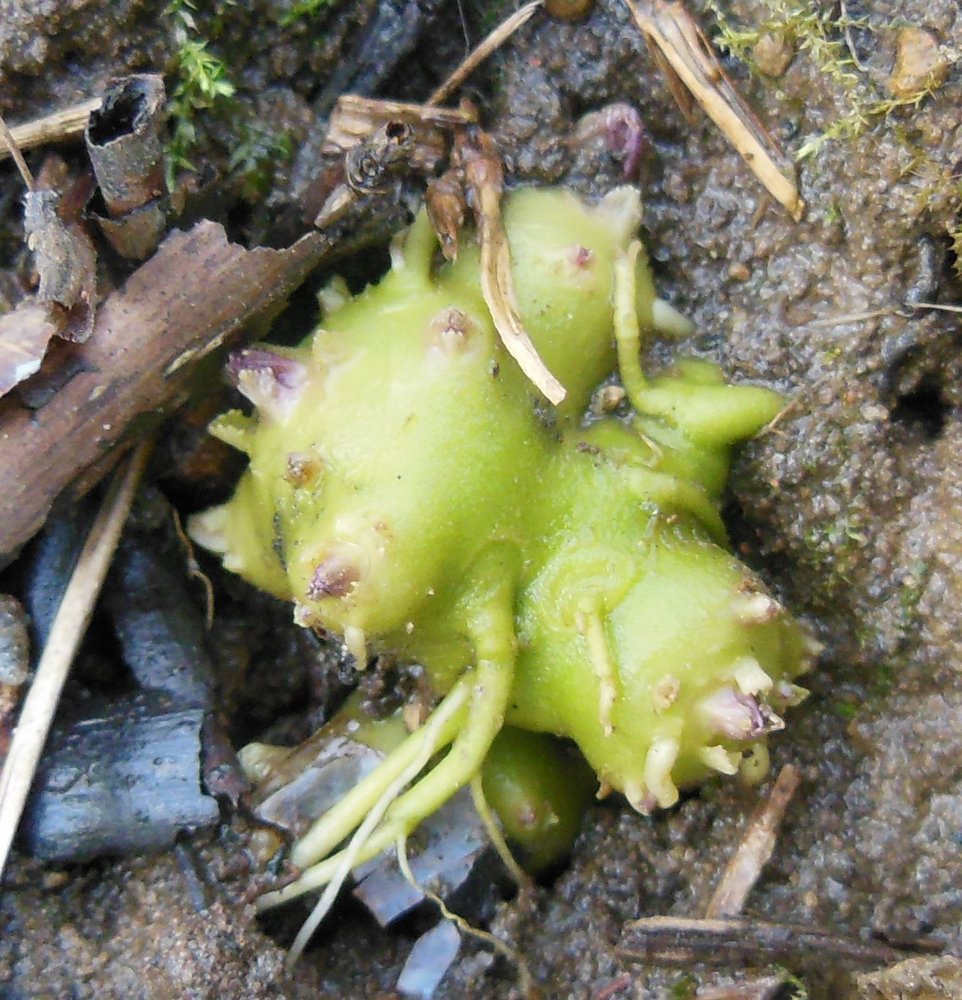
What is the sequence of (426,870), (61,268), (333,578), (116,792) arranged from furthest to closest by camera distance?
(426,870)
(116,792)
(61,268)
(333,578)

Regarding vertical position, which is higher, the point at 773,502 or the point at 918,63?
the point at 918,63

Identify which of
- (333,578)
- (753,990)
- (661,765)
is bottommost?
(753,990)

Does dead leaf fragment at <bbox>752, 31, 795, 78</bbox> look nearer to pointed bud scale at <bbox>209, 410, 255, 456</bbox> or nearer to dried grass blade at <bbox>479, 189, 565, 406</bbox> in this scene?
dried grass blade at <bbox>479, 189, 565, 406</bbox>

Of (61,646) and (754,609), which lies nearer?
(754,609)

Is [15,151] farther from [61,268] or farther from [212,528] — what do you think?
[212,528]

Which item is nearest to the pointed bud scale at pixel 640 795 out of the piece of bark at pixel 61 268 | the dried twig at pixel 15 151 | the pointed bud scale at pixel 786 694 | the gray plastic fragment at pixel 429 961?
the pointed bud scale at pixel 786 694

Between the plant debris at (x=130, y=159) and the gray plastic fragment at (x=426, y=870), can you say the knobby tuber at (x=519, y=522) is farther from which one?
the plant debris at (x=130, y=159)

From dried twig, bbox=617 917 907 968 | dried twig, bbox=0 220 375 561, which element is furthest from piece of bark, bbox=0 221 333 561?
dried twig, bbox=617 917 907 968

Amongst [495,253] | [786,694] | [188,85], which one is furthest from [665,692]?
[188,85]
